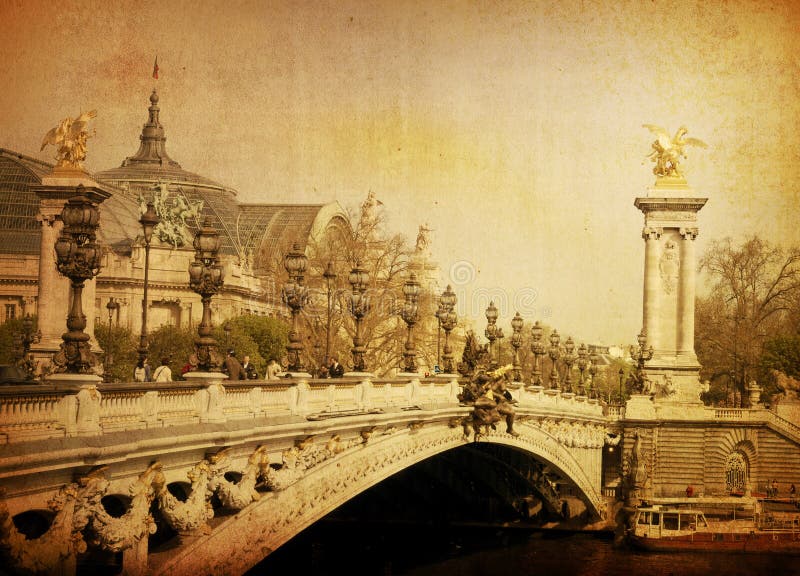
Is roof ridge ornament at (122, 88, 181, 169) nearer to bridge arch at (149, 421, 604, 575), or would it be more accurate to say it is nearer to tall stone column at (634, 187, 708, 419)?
tall stone column at (634, 187, 708, 419)

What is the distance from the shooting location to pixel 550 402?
4112 centimetres

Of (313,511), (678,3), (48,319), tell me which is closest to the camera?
(313,511)

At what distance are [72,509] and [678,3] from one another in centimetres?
3834

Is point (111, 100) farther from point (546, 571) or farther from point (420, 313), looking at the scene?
point (546, 571)

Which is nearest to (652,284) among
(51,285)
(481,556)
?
(481,556)

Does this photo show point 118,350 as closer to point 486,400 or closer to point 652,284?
point 486,400

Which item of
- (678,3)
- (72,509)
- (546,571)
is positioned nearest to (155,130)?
(678,3)

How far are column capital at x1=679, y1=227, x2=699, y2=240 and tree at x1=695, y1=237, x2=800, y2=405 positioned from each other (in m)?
4.24

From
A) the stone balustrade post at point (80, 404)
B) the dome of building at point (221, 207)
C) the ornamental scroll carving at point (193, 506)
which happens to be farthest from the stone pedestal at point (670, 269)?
the stone balustrade post at point (80, 404)

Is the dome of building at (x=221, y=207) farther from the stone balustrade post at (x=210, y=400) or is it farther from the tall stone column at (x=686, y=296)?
the stone balustrade post at (x=210, y=400)

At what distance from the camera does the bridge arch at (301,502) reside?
14430 millimetres

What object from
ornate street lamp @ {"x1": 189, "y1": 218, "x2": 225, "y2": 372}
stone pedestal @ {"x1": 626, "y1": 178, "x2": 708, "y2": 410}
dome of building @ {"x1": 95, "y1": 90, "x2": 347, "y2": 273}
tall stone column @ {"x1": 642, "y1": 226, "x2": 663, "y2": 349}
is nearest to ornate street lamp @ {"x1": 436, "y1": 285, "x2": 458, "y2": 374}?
ornate street lamp @ {"x1": 189, "y1": 218, "x2": 225, "y2": 372}

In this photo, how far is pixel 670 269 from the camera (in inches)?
2233

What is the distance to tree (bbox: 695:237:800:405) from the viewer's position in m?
60.5
